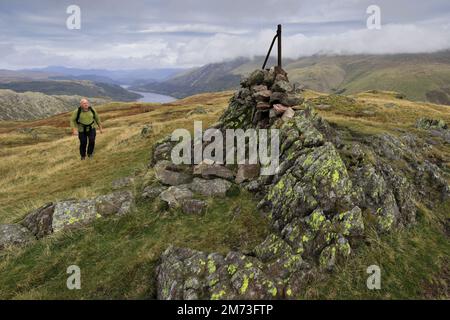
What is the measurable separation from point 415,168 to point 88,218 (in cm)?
1638

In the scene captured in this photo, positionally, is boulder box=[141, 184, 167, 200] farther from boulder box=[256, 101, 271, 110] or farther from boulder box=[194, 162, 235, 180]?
boulder box=[256, 101, 271, 110]

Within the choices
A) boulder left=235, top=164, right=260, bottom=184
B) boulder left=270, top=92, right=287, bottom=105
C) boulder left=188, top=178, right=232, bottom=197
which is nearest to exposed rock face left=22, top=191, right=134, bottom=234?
boulder left=188, top=178, right=232, bottom=197

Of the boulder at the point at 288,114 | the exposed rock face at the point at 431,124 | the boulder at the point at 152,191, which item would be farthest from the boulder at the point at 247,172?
the exposed rock face at the point at 431,124

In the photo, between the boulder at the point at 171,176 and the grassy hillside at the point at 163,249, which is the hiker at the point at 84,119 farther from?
the boulder at the point at 171,176

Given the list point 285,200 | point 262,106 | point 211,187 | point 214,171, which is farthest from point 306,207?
point 262,106

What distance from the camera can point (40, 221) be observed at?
14195mm

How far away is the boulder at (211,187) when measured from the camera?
1536cm

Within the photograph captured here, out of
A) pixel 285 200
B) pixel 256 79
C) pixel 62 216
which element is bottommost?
pixel 62 216

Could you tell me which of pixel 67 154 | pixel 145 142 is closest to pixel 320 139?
pixel 145 142

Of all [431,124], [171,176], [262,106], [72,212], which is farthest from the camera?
[431,124]

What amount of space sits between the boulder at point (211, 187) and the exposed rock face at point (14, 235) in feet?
23.7

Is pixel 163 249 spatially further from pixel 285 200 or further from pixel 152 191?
pixel 285 200

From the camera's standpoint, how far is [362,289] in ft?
33.0

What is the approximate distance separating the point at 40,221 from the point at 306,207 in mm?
11271
